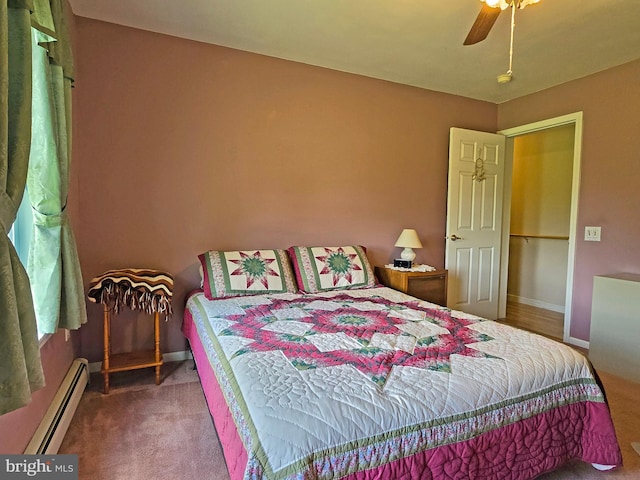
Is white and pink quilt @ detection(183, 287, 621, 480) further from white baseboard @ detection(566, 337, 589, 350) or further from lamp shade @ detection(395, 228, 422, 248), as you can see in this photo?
white baseboard @ detection(566, 337, 589, 350)

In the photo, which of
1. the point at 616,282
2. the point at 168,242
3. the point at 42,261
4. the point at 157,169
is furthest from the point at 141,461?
the point at 616,282

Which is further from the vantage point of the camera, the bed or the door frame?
the door frame

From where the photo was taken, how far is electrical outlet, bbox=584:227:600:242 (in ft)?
10.1

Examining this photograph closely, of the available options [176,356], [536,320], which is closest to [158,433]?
[176,356]

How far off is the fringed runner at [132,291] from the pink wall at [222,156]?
1.33 ft

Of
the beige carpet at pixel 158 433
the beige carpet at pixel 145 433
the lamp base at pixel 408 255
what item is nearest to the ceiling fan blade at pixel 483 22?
the lamp base at pixel 408 255

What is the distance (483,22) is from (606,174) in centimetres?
212

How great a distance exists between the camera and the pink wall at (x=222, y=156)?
248 centimetres

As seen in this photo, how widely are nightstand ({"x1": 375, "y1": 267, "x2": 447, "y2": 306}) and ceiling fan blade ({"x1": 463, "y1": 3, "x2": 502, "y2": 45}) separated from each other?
69.7 inches

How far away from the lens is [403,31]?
8.01 ft

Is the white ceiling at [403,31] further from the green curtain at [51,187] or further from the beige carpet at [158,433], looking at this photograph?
the beige carpet at [158,433]

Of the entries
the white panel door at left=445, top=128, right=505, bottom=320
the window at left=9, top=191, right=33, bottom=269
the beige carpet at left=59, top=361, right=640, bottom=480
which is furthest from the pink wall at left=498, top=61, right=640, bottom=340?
the window at left=9, top=191, right=33, bottom=269

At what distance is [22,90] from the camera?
112 cm

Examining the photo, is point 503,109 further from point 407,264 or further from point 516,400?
point 516,400
